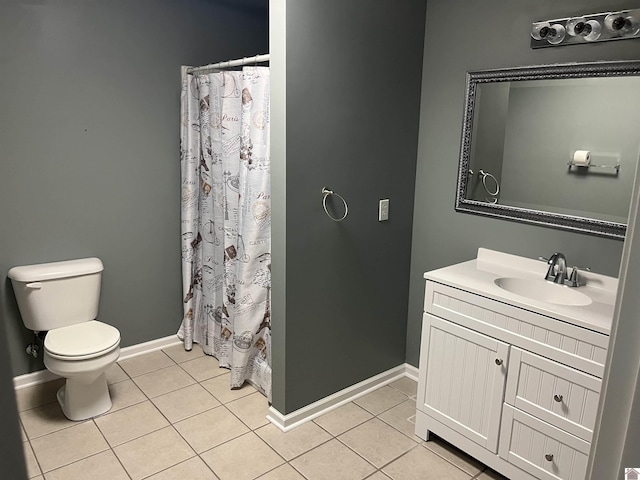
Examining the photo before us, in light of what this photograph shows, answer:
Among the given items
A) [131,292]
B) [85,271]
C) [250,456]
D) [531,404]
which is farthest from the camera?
[131,292]

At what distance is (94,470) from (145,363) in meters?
1.00

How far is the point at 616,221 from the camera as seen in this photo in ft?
6.79

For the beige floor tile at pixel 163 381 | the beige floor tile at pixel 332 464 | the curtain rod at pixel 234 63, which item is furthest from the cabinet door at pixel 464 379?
the curtain rod at pixel 234 63

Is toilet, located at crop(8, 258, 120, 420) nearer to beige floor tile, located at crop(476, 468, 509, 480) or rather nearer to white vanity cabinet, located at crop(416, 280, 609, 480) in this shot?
white vanity cabinet, located at crop(416, 280, 609, 480)

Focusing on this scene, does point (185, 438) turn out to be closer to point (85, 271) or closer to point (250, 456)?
point (250, 456)

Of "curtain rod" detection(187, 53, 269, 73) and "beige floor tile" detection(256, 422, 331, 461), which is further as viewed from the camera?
"curtain rod" detection(187, 53, 269, 73)

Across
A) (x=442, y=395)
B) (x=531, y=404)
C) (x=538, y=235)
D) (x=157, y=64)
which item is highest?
(x=157, y=64)

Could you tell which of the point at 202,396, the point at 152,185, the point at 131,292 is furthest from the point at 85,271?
the point at 202,396

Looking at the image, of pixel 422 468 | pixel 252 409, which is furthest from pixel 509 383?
pixel 252 409

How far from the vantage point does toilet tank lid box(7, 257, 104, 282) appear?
8.48ft

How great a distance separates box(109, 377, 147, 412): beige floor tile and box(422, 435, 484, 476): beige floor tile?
1600 millimetres

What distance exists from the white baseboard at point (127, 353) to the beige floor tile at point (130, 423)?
22.6 inches

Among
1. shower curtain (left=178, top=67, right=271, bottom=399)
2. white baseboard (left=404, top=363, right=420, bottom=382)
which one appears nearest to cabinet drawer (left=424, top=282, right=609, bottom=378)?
white baseboard (left=404, top=363, right=420, bottom=382)

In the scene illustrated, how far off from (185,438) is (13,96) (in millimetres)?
1994
